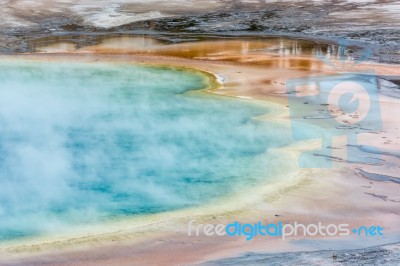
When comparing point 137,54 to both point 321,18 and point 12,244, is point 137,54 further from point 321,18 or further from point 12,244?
point 12,244

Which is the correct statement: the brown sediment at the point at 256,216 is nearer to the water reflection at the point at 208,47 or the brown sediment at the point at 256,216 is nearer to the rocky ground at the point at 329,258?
the rocky ground at the point at 329,258

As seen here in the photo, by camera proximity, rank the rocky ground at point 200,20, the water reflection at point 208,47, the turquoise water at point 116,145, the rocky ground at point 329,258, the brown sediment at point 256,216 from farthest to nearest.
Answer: the rocky ground at point 200,20 < the water reflection at point 208,47 < the turquoise water at point 116,145 < the brown sediment at point 256,216 < the rocky ground at point 329,258

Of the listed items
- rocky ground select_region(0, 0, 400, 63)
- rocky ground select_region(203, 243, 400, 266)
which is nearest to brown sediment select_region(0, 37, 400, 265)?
rocky ground select_region(203, 243, 400, 266)

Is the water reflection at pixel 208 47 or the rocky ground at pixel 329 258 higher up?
the water reflection at pixel 208 47

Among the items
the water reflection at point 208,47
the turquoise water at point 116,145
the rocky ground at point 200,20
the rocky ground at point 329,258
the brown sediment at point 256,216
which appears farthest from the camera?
the rocky ground at point 200,20

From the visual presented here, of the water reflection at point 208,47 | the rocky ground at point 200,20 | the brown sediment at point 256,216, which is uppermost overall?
the rocky ground at point 200,20

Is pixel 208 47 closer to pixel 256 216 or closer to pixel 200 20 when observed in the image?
pixel 200 20

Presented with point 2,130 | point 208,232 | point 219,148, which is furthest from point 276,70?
point 208,232

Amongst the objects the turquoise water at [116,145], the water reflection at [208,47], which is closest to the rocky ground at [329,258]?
the turquoise water at [116,145]
